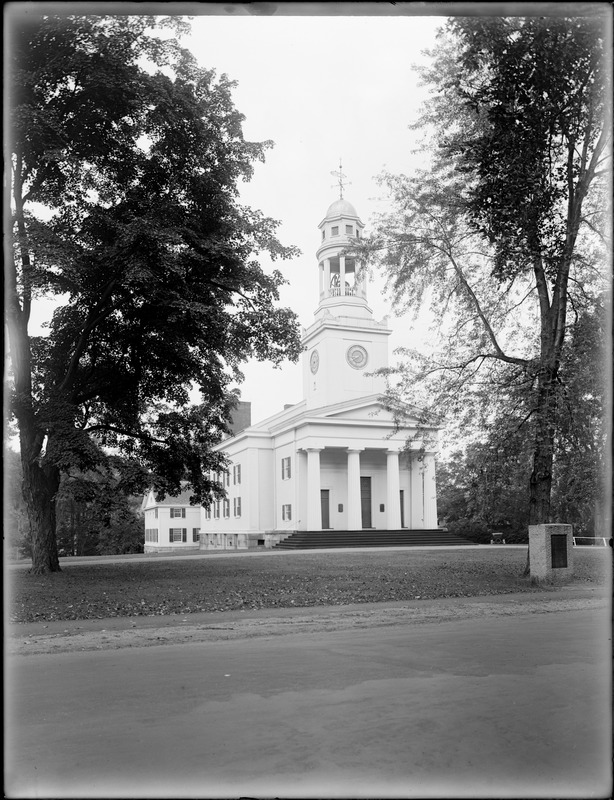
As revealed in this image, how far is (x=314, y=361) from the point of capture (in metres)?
54.8

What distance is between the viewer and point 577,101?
12312 millimetres

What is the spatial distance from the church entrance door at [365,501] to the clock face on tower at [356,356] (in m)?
8.42

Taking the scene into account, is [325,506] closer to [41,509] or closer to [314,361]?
[314,361]

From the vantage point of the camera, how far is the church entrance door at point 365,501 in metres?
49.4

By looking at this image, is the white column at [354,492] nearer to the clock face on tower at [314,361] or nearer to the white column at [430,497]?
the white column at [430,497]

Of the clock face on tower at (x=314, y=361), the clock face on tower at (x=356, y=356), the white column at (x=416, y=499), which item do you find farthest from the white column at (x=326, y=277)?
the white column at (x=416, y=499)

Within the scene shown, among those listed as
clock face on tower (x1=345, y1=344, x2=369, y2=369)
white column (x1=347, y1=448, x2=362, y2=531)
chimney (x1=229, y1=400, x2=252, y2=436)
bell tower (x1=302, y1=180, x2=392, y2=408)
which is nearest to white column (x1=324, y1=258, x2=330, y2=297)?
bell tower (x1=302, y1=180, x2=392, y2=408)

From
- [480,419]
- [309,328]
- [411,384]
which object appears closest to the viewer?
[480,419]

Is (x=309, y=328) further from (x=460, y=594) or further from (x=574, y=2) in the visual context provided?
(x=574, y=2)

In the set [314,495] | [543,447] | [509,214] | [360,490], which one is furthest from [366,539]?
[509,214]

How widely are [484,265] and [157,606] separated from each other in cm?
1332

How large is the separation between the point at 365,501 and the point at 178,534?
98.0 ft

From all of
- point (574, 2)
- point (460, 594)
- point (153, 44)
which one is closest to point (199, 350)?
point (153, 44)

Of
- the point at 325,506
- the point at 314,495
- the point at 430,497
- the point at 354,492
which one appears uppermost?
the point at 354,492
